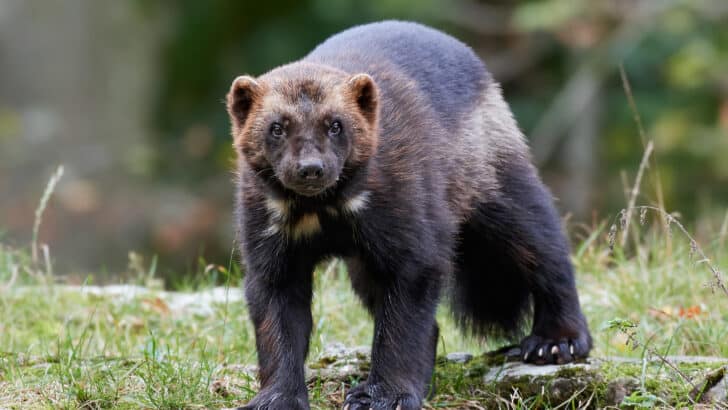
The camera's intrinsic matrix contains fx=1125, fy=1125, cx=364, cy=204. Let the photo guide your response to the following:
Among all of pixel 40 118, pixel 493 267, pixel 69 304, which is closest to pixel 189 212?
pixel 40 118

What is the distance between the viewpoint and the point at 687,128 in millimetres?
13352

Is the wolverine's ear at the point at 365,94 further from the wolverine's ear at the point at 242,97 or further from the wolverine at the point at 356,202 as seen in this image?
the wolverine's ear at the point at 242,97

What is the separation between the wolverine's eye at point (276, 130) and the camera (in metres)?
4.56

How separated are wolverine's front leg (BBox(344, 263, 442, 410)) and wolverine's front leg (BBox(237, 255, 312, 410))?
248mm

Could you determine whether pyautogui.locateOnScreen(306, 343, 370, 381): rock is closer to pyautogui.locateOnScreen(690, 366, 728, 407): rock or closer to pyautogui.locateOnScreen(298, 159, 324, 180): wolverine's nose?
pyautogui.locateOnScreen(298, 159, 324, 180): wolverine's nose

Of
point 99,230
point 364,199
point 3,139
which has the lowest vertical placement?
point 99,230

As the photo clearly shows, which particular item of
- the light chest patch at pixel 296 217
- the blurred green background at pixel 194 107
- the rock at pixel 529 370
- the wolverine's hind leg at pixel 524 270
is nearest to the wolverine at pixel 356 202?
the light chest patch at pixel 296 217

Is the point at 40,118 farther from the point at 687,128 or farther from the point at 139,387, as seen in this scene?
the point at 139,387

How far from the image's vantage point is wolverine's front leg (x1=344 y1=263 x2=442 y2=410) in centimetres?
460

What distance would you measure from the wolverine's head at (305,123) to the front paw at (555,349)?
4.63 feet

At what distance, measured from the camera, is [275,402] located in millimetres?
4523

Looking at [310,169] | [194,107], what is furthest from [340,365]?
[194,107]

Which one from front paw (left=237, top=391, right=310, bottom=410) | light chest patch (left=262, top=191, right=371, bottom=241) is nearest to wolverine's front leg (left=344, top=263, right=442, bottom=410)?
front paw (left=237, top=391, right=310, bottom=410)

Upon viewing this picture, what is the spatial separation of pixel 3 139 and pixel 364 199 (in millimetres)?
11886
